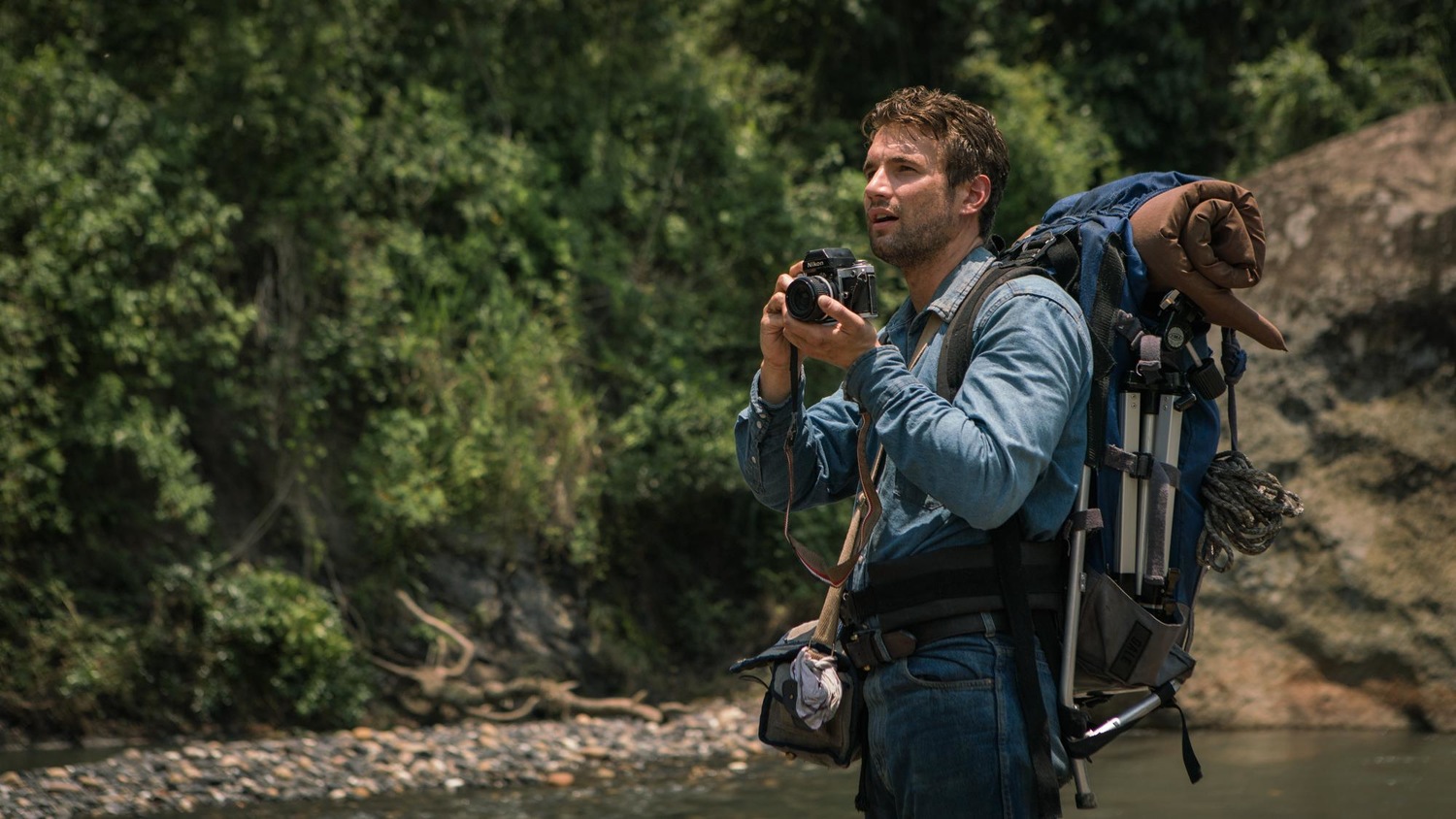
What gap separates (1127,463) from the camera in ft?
9.01

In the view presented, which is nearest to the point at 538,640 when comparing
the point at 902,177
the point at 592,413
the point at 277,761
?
the point at 592,413

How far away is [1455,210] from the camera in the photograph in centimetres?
734

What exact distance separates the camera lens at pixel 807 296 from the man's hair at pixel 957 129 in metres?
0.35

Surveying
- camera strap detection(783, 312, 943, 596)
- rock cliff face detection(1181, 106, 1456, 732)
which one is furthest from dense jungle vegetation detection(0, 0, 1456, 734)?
camera strap detection(783, 312, 943, 596)

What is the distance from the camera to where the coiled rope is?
2789 mm

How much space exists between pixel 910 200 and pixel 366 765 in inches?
206

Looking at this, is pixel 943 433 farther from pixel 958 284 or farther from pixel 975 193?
pixel 975 193

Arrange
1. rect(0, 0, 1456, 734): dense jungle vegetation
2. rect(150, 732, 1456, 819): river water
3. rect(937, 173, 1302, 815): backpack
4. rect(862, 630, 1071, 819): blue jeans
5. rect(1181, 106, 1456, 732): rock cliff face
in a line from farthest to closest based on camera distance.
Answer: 1. rect(0, 0, 1456, 734): dense jungle vegetation
2. rect(1181, 106, 1456, 732): rock cliff face
3. rect(150, 732, 1456, 819): river water
4. rect(937, 173, 1302, 815): backpack
5. rect(862, 630, 1071, 819): blue jeans

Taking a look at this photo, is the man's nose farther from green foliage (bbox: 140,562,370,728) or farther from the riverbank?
green foliage (bbox: 140,562,370,728)

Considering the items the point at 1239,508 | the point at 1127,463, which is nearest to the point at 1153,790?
the point at 1239,508

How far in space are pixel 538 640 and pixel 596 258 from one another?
8.46 ft

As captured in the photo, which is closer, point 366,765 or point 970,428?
point 970,428

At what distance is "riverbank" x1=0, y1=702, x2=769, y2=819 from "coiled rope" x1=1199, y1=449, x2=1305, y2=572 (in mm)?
4667

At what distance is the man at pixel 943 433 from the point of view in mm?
2480
